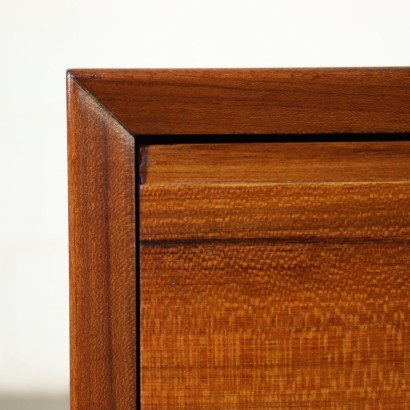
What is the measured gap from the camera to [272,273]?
237mm

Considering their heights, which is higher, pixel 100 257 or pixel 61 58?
pixel 61 58

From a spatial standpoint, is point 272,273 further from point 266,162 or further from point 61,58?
point 61,58

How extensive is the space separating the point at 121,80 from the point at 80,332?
10cm

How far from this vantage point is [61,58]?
0.68 metres

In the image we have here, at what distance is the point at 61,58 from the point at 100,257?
1.62 ft

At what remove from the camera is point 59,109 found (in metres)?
0.68

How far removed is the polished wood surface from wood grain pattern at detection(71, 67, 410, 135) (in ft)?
0.03

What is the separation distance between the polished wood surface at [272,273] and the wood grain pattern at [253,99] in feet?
0.03

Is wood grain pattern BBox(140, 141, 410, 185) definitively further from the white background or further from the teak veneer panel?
the white background

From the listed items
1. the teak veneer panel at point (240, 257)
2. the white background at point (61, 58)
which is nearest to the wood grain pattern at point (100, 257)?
the teak veneer panel at point (240, 257)

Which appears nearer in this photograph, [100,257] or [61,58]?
[100,257]

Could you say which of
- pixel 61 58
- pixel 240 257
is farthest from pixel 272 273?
pixel 61 58

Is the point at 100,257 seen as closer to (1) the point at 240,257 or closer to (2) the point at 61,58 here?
(1) the point at 240,257

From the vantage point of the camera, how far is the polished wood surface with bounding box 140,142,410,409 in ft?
0.77
